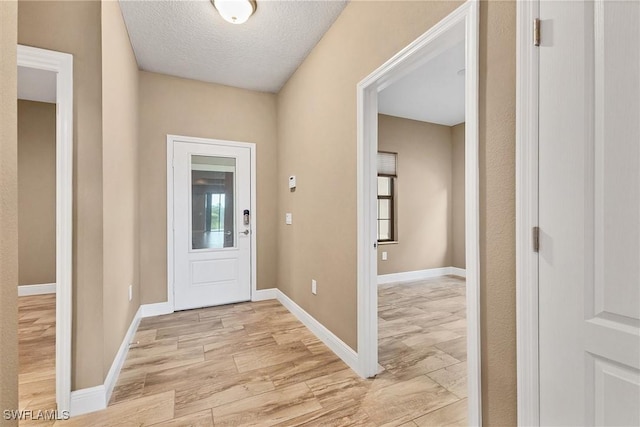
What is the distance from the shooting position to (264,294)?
12.6ft

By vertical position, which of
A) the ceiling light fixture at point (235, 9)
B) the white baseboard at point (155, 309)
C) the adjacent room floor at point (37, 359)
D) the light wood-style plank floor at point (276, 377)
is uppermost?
Answer: the ceiling light fixture at point (235, 9)

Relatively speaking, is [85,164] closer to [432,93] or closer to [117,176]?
[117,176]

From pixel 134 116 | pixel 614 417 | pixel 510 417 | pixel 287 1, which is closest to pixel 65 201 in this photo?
pixel 134 116

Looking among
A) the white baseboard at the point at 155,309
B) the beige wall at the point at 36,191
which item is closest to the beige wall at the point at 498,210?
the white baseboard at the point at 155,309

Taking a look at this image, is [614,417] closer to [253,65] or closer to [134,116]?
[253,65]

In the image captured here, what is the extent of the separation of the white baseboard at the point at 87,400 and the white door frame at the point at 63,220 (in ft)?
0.10

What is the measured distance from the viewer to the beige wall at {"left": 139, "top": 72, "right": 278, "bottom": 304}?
330cm

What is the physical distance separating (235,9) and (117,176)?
1.59m

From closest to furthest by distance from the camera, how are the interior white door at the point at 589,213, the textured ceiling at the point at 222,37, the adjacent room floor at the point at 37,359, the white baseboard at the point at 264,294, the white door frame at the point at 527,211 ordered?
the interior white door at the point at 589,213
the white door frame at the point at 527,211
the adjacent room floor at the point at 37,359
the textured ceiling at the point at 222,37
the white baseboard at the point at 264,294

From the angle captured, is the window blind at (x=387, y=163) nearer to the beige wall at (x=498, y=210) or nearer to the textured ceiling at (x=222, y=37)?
the textured ceiling at (x=222, y=37)

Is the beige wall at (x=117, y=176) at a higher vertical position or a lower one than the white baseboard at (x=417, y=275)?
higher

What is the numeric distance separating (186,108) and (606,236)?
3.90 metres

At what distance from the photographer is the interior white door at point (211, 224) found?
11.3 ft

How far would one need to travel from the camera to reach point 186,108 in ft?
11.4
